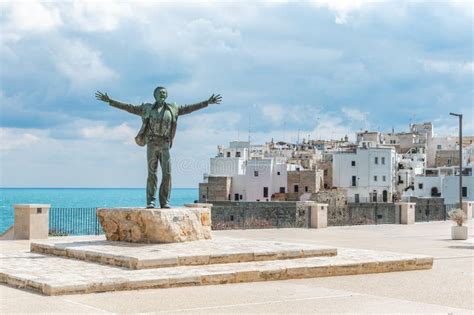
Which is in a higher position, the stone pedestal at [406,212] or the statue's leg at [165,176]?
the statue's leg at [165,176]

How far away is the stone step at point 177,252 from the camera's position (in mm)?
12750

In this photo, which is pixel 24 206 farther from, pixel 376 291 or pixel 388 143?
pixel 388 143

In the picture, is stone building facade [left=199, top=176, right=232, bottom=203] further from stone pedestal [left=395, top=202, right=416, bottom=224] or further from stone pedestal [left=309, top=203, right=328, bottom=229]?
stone pedestal [left=309, top=203, right=328, bottom=229]

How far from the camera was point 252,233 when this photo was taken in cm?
2477

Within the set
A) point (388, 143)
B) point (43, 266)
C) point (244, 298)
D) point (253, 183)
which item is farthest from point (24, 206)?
point (388, 143)

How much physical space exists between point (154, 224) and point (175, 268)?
2.59 metres

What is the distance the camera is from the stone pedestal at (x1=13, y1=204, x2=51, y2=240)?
20500 mm

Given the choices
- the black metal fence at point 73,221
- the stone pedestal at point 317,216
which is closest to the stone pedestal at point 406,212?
the stone pedestal at point 317,216

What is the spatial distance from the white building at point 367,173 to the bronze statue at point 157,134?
7708 centimetres

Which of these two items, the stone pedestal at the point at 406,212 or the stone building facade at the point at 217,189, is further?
the stone building facade at the point at 217,189

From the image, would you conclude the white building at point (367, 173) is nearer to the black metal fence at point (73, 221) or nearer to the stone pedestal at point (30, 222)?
the black metal fence at point (73, 221)

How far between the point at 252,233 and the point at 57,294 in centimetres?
1471

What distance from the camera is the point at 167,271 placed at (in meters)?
12.2

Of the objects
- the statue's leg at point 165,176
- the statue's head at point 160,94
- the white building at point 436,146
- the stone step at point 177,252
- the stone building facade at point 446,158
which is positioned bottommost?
the stone step at point 177,252
